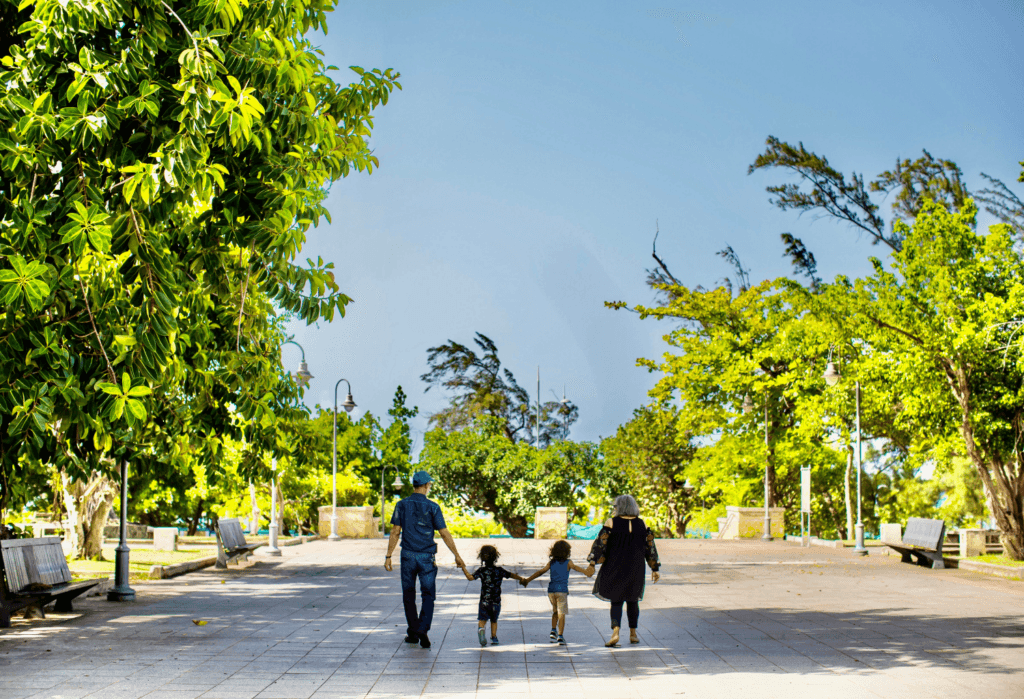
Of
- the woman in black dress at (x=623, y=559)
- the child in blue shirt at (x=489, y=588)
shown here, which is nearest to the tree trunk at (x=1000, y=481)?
the woman in black dress at (x=623, y=559)

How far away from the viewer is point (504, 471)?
116 ft

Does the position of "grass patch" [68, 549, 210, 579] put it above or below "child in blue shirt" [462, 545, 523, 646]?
below

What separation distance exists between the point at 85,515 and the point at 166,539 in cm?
412

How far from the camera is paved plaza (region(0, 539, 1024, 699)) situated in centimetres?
711

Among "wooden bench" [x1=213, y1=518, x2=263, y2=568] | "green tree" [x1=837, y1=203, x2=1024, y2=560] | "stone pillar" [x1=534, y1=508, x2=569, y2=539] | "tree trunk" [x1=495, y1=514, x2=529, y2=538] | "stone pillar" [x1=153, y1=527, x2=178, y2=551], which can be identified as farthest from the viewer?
"tree trunk" [x1=495, y1=514, x2=529, y2=538]

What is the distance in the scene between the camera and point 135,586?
47.6ft

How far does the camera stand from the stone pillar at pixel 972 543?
2190 centimetres

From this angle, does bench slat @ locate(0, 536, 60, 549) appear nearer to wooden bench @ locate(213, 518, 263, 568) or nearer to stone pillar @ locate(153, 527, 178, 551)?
wooden bench @ locate(213, 518, 263, 568)

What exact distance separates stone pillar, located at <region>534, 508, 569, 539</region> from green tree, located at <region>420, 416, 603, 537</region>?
18.4 ft

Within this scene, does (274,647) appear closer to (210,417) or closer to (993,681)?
(210,417)

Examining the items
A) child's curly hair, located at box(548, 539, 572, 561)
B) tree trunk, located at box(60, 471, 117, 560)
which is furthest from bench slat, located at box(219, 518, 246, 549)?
child's curly hair, located at box(548, 539, 572, 561)

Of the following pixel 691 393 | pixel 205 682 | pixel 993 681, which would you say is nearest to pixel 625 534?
pixel 993 681

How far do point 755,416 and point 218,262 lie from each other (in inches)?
1109

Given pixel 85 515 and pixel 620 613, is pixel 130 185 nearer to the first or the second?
pixel 620 613
